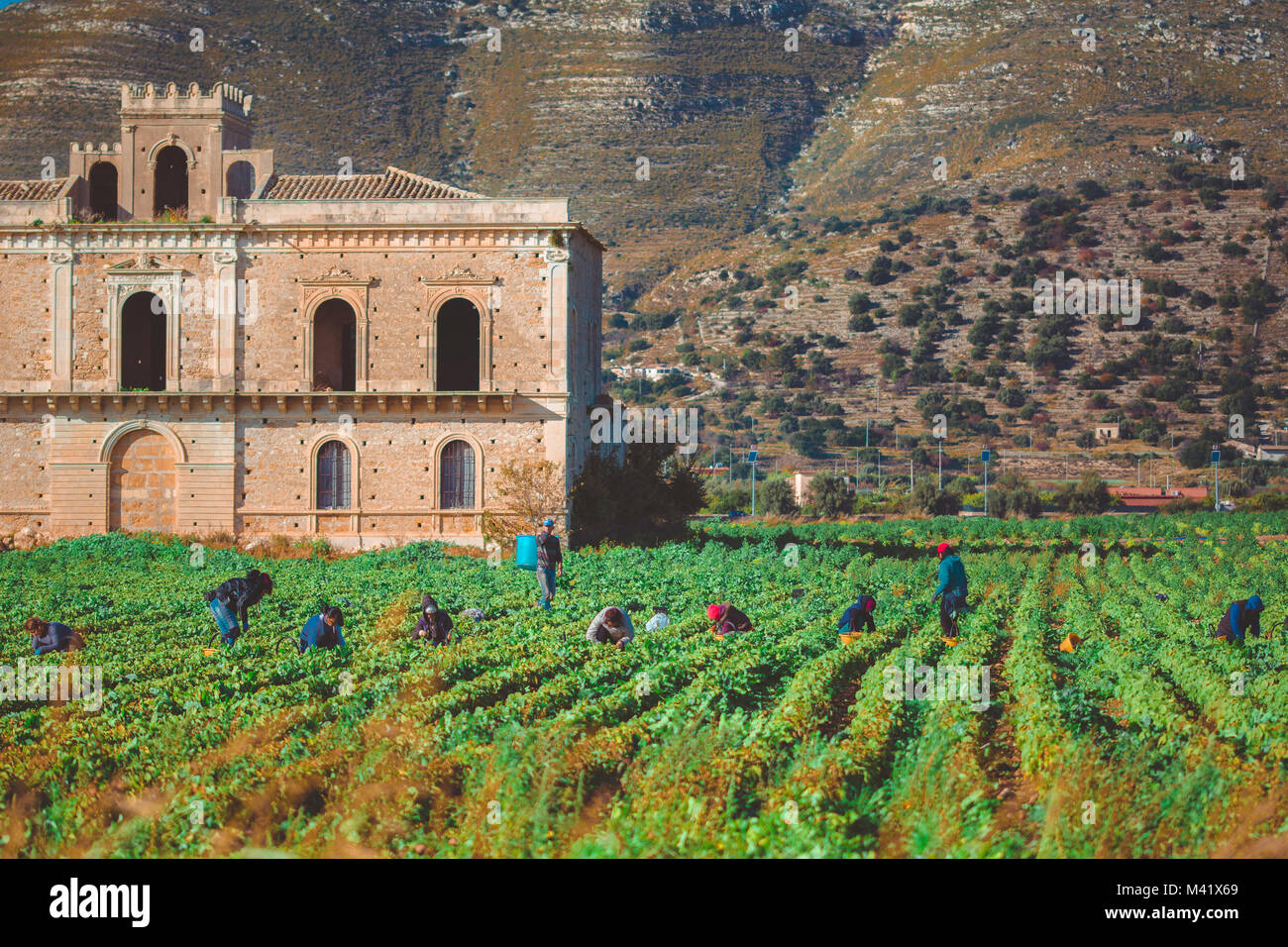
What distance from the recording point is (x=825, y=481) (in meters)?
61.8

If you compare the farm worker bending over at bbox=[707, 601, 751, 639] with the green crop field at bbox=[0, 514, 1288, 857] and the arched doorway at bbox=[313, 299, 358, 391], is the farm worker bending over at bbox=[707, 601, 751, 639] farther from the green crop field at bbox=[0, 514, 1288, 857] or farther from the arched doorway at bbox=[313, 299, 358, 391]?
the arched doorway at bbox=[313, 299, 358, 391]

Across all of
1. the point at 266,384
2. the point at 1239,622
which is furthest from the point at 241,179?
the point at 1239,622

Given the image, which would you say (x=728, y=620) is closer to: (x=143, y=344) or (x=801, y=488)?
(x=143, y=344)

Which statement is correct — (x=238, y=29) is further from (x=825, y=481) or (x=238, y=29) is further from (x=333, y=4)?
(x=825, y=481)

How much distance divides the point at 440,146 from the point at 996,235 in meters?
38.6

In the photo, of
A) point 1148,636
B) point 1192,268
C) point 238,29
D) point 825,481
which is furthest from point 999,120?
point 1148,636

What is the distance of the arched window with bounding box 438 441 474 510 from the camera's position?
122 feet

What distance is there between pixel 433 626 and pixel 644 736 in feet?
23.3

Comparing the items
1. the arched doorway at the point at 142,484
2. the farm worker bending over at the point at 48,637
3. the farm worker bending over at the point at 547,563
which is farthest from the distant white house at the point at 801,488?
the farm worker bending over at the point at 48,637

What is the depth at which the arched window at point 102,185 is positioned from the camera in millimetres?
40000

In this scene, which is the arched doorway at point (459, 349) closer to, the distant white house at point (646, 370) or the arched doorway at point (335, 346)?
the arched doorway at point (335, 346)

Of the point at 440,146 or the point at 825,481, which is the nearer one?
the point at 825,481
